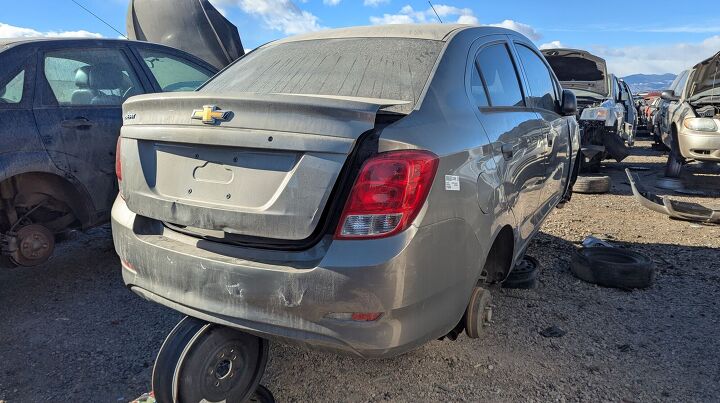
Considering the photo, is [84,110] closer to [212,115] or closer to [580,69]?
[212,115]

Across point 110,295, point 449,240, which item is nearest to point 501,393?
point 449,240

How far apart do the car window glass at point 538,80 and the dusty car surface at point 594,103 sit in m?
3.55

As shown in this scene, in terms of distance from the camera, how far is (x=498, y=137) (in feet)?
8.57

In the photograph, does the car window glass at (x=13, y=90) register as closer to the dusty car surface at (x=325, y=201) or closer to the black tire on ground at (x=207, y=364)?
the dusty car surface at (x=325, y=201)

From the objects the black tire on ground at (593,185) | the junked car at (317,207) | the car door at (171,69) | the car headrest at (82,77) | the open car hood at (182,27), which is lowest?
the black tire on ground at (593,185)

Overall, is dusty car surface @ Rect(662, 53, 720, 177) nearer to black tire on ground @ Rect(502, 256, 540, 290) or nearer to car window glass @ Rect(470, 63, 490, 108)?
black tire on ground @ Rect(502, 256, 540, 290)

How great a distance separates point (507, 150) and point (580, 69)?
908cm

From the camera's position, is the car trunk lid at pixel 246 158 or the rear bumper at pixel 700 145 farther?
the rear bumper at pixel 700 145

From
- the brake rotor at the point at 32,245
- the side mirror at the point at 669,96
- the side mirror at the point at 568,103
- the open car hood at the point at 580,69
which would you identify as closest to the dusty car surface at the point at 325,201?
the brake rotor at the point at 32,245

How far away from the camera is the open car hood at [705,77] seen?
8492 mm

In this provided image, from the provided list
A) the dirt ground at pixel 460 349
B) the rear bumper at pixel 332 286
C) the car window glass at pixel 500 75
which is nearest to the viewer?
the rear bumper at pixel 332 286

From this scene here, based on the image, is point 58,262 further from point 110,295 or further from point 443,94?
point 443,94

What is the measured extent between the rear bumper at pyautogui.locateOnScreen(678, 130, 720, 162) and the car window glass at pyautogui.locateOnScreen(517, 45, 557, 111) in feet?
13.7

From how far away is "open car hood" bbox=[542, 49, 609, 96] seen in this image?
10109 millimetres
